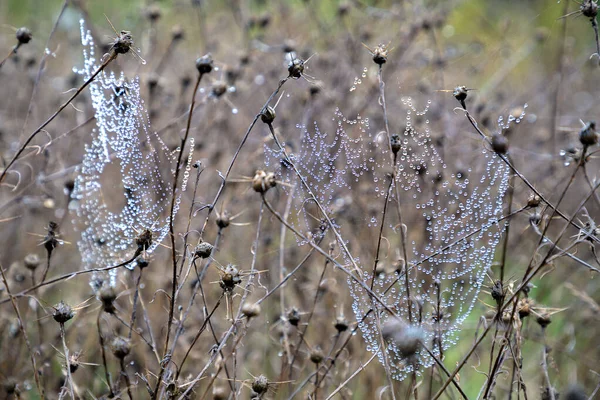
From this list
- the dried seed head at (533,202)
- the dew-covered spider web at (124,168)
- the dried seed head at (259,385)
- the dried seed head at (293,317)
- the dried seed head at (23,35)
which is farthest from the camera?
the dew-covered spider web at (124,168)

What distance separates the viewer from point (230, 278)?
1.20 metres

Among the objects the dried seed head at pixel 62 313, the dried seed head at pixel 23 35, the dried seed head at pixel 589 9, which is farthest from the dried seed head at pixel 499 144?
the dried seed head at pixel 23 35

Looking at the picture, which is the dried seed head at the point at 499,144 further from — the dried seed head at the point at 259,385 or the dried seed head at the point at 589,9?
the dried seed head at the point at 259,385

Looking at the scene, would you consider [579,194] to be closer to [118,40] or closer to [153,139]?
[153,139]

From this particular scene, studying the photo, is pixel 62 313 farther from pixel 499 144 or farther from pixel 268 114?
pixel 499 144

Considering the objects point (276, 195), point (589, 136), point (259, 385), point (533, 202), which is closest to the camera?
point (589, 136)

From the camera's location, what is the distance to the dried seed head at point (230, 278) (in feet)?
3.95

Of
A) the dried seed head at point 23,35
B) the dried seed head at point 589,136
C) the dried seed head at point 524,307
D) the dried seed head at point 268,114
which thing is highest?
the dried seed head at point 23,35

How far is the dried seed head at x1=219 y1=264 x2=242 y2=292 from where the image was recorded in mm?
1205

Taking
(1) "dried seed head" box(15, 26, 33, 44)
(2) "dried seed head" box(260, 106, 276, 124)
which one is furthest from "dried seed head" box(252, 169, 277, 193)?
(1) "dried seed head" box(15, 26, 33, 44)

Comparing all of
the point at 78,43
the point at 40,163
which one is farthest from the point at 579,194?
the point at 78,43

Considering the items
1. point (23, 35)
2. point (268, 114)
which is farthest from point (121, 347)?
point (23, 35)

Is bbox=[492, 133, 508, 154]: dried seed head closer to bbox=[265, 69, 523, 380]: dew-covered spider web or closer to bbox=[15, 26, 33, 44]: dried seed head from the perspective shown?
bbox=[265, 69, 523, 380]: dew-covered spider web

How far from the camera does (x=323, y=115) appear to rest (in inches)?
107
